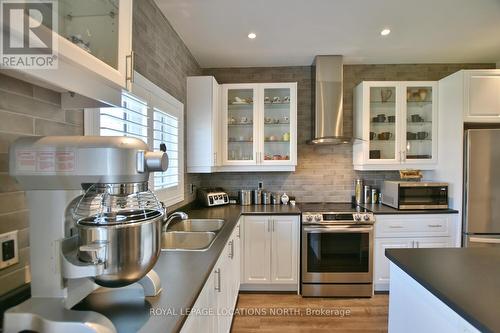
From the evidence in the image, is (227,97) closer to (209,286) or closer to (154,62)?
(154,62)

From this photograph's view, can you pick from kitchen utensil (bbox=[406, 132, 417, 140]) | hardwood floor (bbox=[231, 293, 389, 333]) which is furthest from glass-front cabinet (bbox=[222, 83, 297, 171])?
hardwood floor (bbox=[231, 293, 389, 333])

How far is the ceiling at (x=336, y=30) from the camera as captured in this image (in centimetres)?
213

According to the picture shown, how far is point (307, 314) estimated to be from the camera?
8.36ft

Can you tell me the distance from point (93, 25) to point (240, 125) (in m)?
2.33

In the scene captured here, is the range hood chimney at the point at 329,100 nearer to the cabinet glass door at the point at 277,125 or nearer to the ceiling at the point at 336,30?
the ceiling at the point at 336,30

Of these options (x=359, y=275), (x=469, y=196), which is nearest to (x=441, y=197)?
(x=469, y=196)

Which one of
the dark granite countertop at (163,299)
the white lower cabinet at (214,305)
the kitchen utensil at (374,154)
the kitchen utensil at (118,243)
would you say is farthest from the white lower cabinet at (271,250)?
the kitchen utensil at (118,243)

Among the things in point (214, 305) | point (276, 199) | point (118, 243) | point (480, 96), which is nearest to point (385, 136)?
point (480, 96)

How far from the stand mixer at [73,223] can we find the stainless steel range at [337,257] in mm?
2251

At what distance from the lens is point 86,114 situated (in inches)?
52.4

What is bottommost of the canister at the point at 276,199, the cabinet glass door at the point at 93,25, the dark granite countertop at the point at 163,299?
the dark granite countertop at the point at 163,299

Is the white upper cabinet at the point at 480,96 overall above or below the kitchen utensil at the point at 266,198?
above

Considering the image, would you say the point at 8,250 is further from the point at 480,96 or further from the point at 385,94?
the point at 480,96

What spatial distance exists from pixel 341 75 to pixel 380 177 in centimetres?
137
